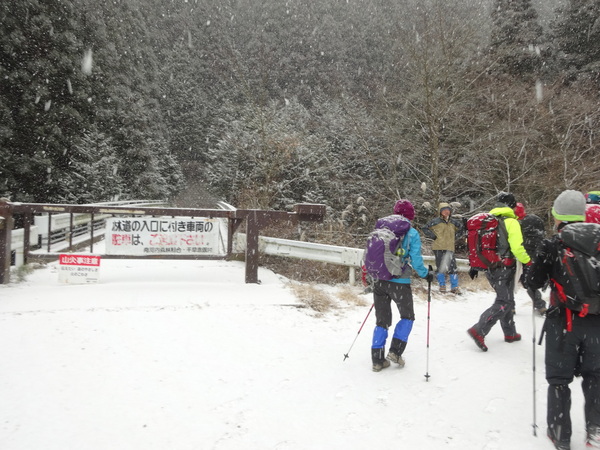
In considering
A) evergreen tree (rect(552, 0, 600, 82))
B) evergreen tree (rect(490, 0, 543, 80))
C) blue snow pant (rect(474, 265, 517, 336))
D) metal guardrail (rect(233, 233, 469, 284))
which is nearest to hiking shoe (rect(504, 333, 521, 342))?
blue snow pant (rect(474, 265, 517, 336))

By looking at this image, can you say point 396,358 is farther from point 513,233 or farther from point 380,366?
point 513,233

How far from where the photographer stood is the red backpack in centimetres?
452

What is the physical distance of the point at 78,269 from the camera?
643 cm

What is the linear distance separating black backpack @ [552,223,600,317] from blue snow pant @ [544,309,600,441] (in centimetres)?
15

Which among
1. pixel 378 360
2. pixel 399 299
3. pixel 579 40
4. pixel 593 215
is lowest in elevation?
pixel 378 360

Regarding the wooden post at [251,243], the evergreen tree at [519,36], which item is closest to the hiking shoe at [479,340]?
the wooden post at [251,243]

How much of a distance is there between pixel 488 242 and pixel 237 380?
327 centimetres

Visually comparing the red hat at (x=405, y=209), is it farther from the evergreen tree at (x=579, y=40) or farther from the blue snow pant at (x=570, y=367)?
the evergreen tree at (x=579, y=40)

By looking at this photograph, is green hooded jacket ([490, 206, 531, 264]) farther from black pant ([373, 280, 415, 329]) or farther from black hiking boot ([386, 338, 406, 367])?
black hiking boot ([386, 338, 406, 367])

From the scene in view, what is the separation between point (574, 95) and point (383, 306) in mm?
16351

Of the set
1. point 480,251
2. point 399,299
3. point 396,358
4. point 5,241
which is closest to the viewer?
point 399,299

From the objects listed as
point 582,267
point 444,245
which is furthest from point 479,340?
point 444,245

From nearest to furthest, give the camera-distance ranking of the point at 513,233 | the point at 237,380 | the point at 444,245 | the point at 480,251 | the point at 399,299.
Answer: the point at 237,380 → the point at 399,299 → the point at 513,233 → the point at 480,251 → the point at 444,245

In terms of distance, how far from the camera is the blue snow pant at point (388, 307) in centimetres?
406
